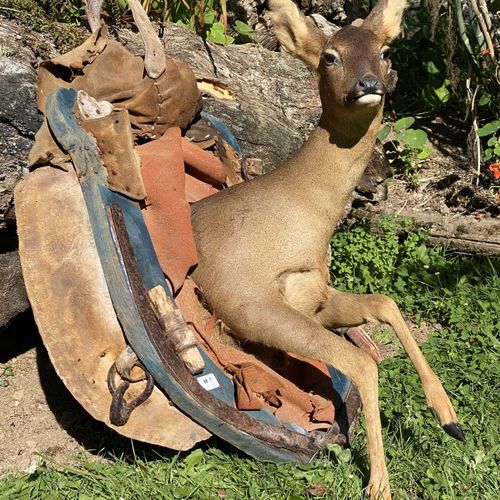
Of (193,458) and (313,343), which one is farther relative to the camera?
(193,458)

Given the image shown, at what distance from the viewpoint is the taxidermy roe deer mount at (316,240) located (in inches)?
146

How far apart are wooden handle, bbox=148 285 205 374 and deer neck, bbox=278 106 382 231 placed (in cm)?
86

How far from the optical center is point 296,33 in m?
4.25

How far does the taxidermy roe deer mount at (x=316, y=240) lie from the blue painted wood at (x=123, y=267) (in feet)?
1.11

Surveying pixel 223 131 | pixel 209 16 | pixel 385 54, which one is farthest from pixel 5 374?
pixel 209 16

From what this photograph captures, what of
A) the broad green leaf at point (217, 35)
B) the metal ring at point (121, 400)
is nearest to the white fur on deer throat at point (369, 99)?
the metal ring at point (121, 400)

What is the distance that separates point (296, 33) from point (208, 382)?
1.84 m

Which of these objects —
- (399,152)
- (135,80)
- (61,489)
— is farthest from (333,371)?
(399,152)

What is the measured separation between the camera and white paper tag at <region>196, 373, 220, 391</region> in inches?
141

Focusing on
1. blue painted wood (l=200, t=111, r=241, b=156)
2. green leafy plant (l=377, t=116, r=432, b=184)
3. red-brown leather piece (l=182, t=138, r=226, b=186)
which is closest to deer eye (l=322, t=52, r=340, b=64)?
red-brown leather piece (l=182, t=138, r=226, b=186)

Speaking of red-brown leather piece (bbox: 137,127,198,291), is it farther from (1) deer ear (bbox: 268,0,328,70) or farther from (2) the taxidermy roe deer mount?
(1) deer ear (bbox: 268,0,328,70)

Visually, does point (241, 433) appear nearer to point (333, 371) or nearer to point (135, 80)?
point (333, 371)

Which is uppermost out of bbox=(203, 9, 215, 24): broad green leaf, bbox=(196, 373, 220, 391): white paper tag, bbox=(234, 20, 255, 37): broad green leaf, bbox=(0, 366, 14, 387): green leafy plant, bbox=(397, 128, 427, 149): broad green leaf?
bbox=(203, 9, 215, 24): broad green leaf

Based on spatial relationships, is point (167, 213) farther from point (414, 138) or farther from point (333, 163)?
point (414, 138)
